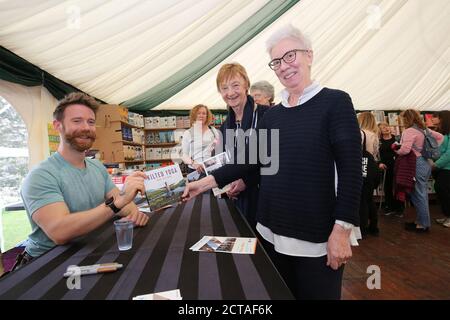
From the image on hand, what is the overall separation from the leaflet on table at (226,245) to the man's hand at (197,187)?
0.35 metres

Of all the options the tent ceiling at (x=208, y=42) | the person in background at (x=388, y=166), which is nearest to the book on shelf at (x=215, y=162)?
the tent ceiling at (x=208, y=42)

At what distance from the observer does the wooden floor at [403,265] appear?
2.28 meters

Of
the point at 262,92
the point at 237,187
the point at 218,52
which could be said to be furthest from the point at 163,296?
the point at 218,52

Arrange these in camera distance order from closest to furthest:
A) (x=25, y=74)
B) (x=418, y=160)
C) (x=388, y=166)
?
1. (x=25, y=74)
2. (x=418, y=160)
3. (x=388, y=166)

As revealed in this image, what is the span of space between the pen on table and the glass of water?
19 centimetres

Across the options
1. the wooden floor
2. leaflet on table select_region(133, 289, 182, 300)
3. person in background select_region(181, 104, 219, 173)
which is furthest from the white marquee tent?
the wooden floor

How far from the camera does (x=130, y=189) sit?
4.09ft

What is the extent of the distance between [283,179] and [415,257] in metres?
2.81

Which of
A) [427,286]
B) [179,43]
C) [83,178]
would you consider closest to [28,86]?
[179,43]

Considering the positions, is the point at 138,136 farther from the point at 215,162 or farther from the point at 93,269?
the point at 93,269

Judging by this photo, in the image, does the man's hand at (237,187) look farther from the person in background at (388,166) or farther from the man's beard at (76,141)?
the person in background at (388,166)

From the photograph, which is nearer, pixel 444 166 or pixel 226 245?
pixel 226 245

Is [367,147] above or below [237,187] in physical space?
above

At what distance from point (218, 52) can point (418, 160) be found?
3175mm
